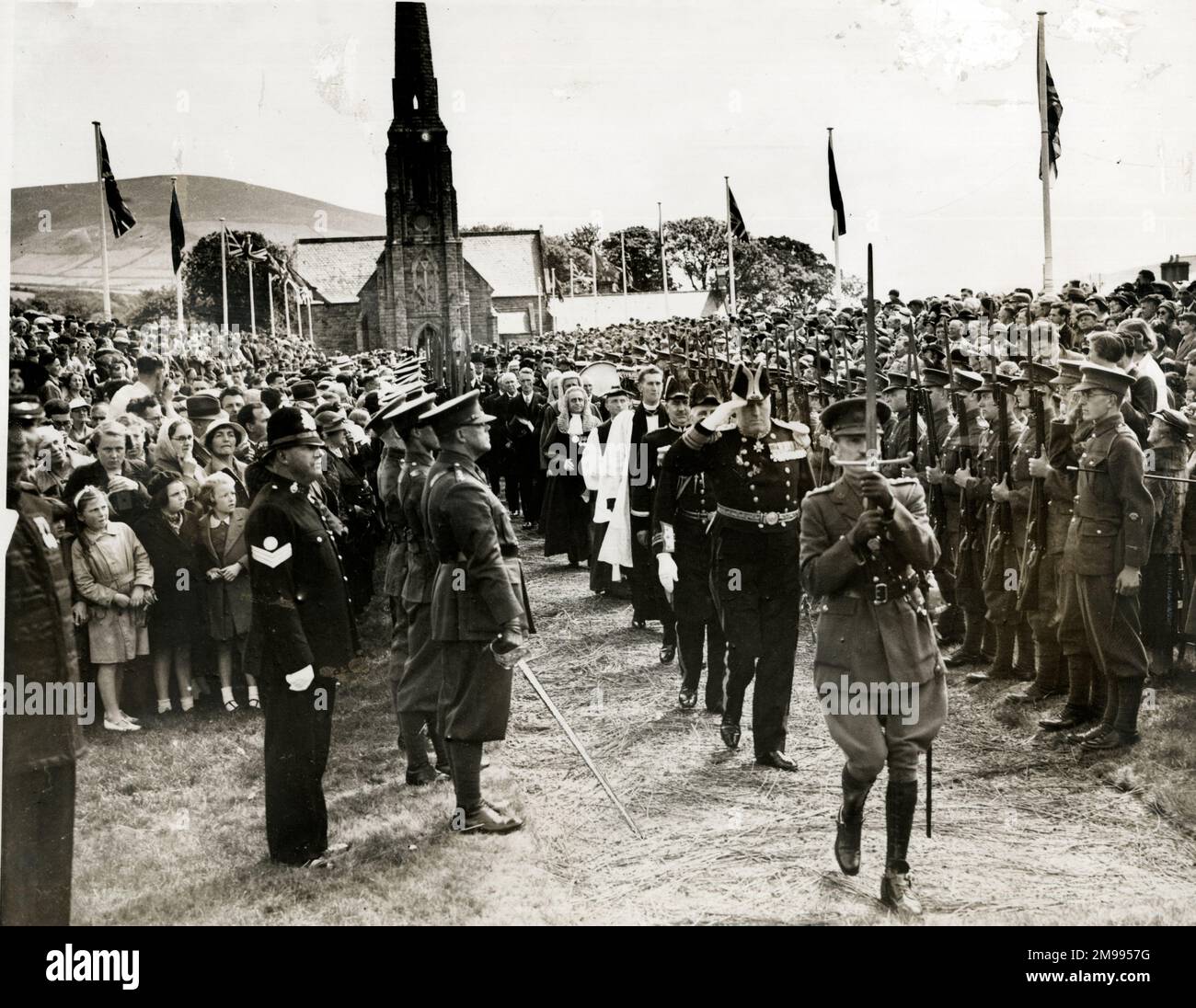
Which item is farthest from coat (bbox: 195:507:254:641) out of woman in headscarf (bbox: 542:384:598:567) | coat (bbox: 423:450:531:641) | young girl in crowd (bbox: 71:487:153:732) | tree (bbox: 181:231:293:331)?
woman in headscarf (bbox: 542:384:598:567)

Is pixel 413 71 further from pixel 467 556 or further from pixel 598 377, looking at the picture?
pixel 598 377

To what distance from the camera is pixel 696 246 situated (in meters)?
9.58

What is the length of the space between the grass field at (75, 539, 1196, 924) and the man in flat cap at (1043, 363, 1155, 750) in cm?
21

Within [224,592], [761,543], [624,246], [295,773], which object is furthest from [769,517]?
[624,246]

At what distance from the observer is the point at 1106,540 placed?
20.4 feet

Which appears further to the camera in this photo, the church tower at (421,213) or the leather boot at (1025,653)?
the leather boot at (1025,653)

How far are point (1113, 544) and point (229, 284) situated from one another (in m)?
9.06

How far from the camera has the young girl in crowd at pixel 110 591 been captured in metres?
6.14

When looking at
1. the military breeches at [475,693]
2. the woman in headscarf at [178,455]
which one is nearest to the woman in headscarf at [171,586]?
the woman in headscarf at [178,455]

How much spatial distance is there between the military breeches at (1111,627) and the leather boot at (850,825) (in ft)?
6.22

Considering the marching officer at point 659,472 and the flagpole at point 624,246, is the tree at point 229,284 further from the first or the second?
the marching officer at point 659,472

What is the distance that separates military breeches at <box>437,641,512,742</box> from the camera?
221 inches

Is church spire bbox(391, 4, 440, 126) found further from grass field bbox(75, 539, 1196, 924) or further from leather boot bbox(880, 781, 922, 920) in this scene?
leather boot bbox(880, 781, 922, 920)
